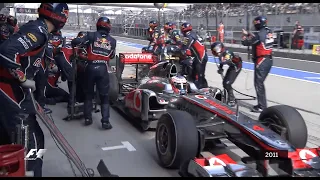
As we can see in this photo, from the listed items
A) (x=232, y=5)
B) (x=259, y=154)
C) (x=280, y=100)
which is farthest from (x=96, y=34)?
(x=232, y=5)

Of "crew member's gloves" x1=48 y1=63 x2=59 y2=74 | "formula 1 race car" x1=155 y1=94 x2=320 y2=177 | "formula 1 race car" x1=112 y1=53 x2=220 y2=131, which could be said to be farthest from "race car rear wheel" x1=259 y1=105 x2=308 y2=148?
"crew member's gloves" x1=48 y1=63 x2=59 y2=74

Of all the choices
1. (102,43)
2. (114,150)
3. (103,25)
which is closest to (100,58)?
(102,43)

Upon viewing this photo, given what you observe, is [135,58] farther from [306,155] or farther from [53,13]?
[306,155]

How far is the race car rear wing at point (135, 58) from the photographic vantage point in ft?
27.3

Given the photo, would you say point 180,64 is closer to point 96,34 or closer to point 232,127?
point 96,34

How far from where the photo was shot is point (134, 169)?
4.37m

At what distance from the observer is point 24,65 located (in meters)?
3.44

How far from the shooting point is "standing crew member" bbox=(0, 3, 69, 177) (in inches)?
127

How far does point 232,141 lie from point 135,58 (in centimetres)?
471

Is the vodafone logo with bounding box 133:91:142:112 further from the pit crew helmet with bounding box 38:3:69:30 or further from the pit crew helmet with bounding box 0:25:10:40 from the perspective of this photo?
the pit crew helmet with bounding box 0:25:10:40

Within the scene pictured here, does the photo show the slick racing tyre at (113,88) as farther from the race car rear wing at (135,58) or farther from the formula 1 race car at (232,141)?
the formula 1 race car at (232,141)

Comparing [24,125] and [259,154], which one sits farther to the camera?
[259,154]

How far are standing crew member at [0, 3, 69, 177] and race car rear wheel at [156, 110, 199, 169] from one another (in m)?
1.41

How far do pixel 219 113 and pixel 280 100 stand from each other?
4814 mm
